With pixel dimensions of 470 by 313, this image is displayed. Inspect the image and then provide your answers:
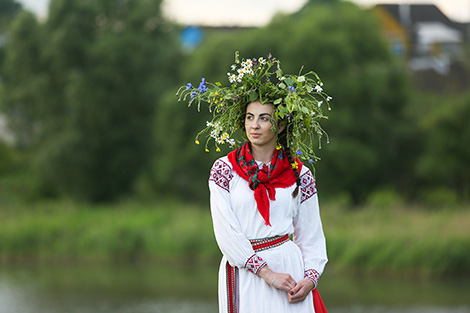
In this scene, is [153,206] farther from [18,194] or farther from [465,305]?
[465,305]

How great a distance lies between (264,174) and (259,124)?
222mm

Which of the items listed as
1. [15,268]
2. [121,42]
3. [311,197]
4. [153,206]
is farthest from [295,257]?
[121,42]

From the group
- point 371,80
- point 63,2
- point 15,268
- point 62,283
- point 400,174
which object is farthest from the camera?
point 63,2

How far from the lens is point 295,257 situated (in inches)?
153

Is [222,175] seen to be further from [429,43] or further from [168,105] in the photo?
[429,43]

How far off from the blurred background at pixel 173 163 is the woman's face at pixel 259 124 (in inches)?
345

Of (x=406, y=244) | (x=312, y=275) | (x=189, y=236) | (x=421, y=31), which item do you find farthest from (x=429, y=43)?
(x=312, y=275)

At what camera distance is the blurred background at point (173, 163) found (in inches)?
559

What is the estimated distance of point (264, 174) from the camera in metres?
3.84

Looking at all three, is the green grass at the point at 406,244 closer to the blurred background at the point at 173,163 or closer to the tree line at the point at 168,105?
the blurred background at the point at 173,163

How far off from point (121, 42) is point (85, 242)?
8.00m

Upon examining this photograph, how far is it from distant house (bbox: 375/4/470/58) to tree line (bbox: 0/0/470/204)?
875 cm

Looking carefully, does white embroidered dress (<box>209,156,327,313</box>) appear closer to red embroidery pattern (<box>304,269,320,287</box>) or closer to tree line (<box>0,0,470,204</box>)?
red embroidery pattern (<box>304,269,320,287</box>)

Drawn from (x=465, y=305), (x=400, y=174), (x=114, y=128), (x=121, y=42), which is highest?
(x=121, y=42)
